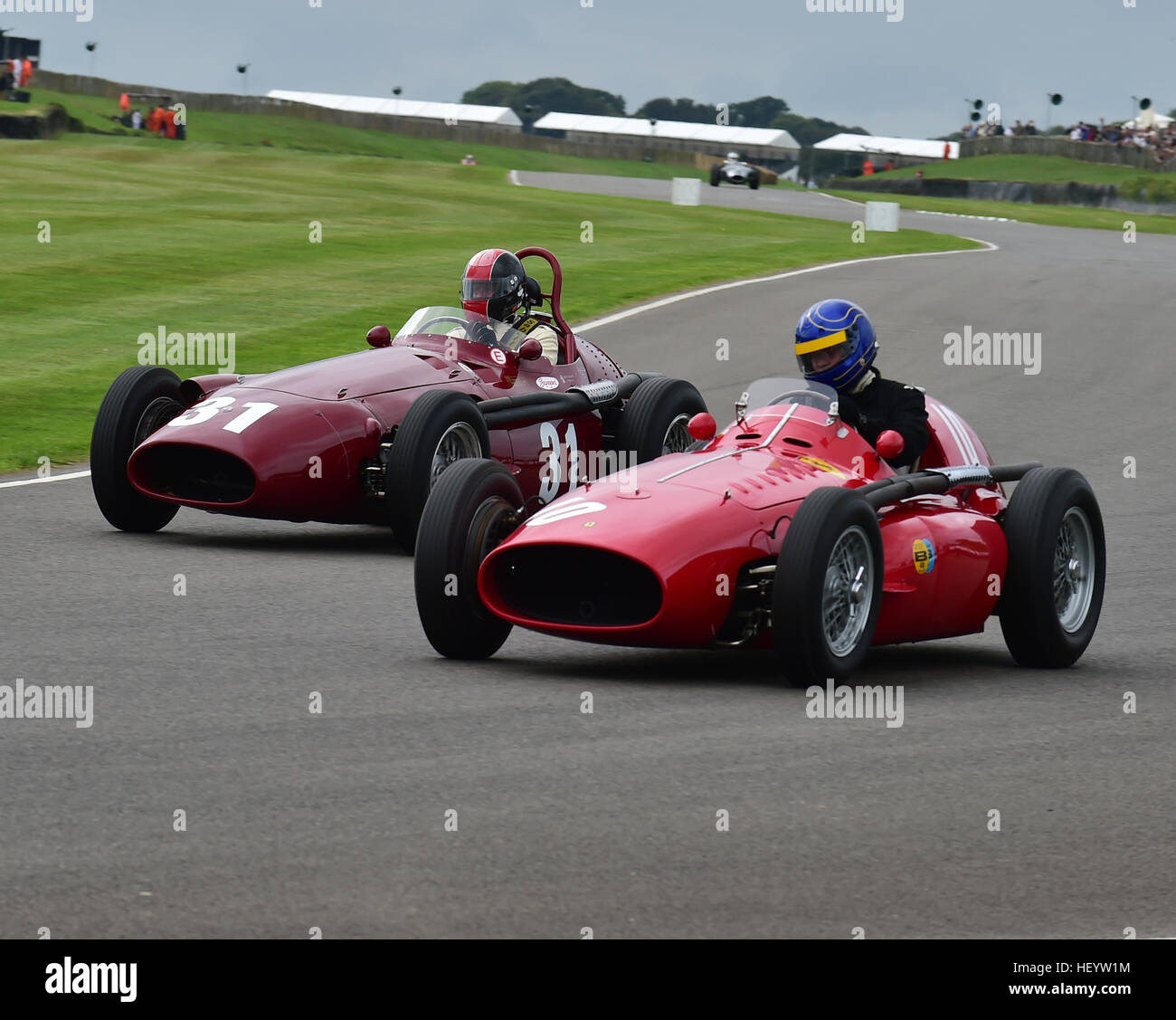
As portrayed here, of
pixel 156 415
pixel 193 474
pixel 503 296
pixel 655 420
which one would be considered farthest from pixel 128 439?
pixel 655 420

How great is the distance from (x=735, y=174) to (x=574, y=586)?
58.1 m

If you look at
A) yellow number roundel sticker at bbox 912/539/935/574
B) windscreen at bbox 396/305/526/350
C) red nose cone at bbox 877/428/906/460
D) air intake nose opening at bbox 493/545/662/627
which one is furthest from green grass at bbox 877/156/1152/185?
air intake nose opening at bbox 493/545/662/627

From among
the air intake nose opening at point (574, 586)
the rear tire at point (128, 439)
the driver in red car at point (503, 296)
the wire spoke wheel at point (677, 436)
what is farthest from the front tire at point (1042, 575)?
the rear tire at point (128, 439)

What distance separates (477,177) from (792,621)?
48551mm

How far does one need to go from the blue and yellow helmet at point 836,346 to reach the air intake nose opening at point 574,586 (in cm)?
171

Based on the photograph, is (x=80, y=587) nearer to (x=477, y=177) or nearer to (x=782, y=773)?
(x=782, y=773)

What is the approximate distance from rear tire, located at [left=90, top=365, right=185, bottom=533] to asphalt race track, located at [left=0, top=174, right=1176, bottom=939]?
1.64ft

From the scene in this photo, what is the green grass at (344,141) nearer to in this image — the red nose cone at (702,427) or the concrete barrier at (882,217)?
the concrete barrier at (882,217)

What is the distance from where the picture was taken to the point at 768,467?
328 inches

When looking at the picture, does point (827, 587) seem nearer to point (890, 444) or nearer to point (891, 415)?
point (890, 444)

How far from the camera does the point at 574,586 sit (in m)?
7.94

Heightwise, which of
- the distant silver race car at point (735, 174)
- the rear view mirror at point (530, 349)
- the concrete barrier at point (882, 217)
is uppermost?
the distant silver race car at point (735, 174)

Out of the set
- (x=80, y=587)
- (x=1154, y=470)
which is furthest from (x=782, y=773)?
(x=1154, y=470)

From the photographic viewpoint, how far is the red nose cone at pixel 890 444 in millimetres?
8562
